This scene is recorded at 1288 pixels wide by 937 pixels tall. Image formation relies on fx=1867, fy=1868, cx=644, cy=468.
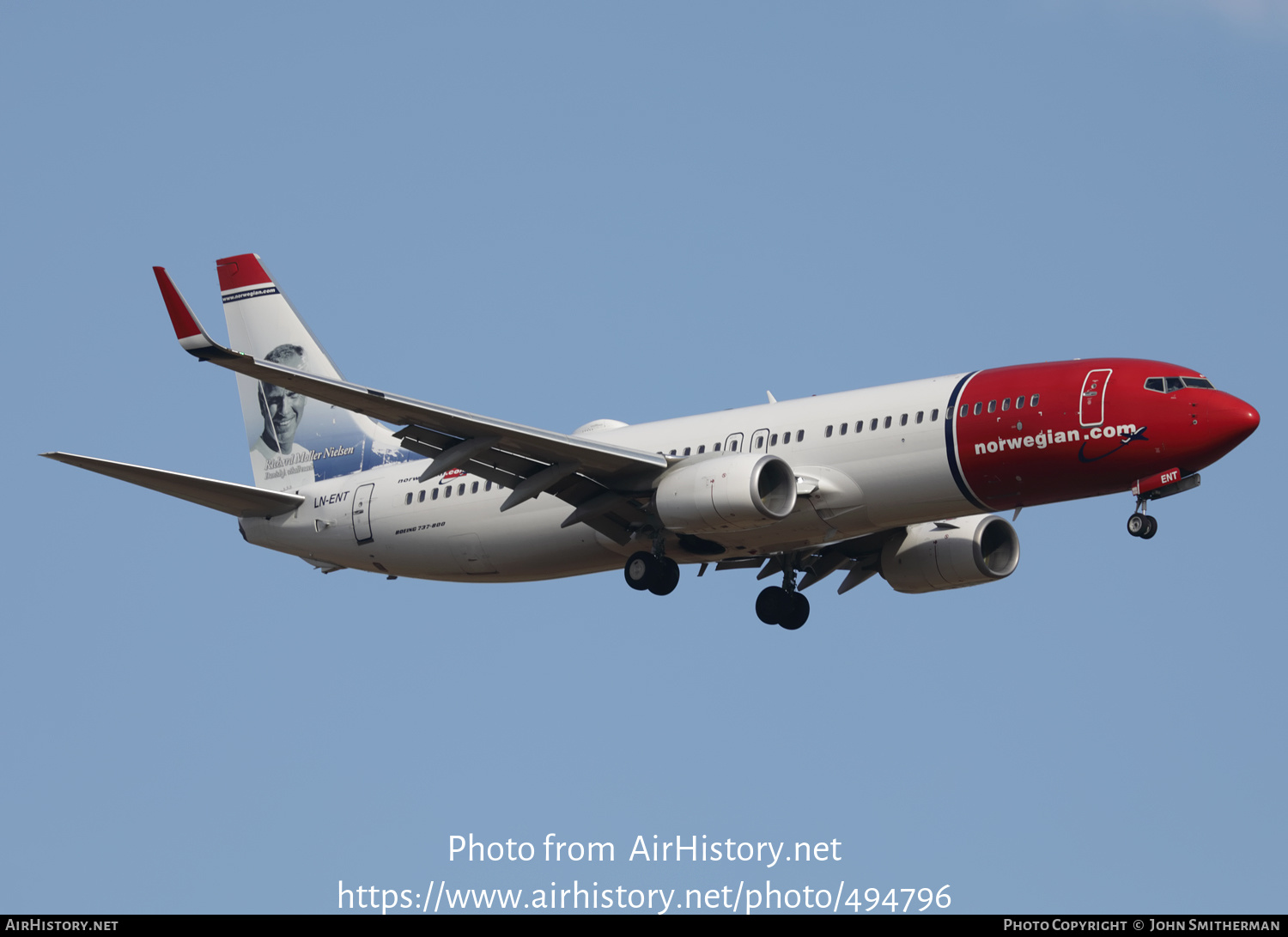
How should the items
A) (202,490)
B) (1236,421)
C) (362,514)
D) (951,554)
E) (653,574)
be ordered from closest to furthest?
(1236,421)
(653,574)
(951,554)
(202,490)
(362,514)

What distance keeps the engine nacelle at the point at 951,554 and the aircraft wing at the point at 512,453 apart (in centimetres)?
675

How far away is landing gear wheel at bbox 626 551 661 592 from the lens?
137ft

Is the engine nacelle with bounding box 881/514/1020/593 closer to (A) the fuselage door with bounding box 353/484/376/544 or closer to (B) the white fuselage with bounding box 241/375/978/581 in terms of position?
(B) the white fuselage with bounding box 241/375/978/581

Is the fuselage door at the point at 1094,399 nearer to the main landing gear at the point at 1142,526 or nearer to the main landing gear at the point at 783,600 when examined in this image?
the main landing gear at the point at 1142,526

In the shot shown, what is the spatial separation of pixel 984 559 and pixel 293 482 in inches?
709

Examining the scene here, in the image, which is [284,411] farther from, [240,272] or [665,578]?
[665,578]

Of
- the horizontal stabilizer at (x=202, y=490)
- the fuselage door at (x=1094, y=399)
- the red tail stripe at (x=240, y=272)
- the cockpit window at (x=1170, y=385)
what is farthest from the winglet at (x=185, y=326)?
the cockpit window at (x=1170, y=385)

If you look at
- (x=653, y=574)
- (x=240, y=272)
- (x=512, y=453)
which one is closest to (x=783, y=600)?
(x=653, y=574)

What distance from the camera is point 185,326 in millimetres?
35719

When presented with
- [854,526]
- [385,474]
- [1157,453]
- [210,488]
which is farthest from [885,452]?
[210,488]

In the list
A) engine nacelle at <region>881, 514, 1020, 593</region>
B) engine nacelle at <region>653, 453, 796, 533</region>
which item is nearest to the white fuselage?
engine nacelle at <region>653, 453, 796, 533</region>

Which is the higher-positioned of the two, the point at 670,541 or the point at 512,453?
the point at 512,453

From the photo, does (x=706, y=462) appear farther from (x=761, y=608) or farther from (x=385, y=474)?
(x=385, y=474)

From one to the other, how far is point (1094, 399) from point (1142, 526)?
8.96 feet
